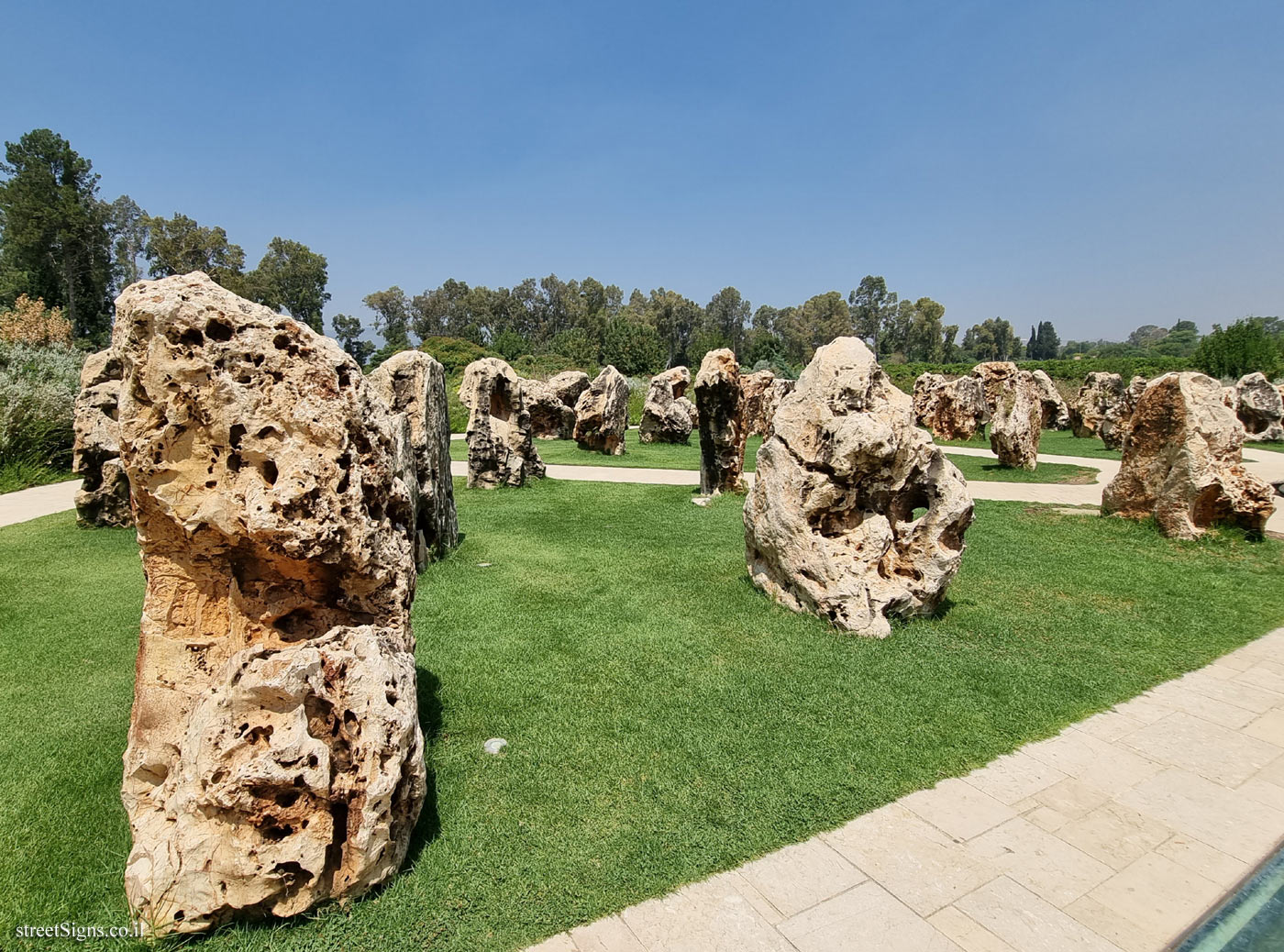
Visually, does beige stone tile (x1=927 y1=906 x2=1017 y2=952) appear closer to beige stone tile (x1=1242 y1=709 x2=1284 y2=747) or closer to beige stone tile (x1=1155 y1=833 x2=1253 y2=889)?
beige stone tile (x1=1155 y1=833 x2=1253 y2=889)

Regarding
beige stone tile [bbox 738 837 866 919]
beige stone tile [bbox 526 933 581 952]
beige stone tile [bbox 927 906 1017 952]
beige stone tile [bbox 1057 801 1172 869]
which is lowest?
beige stone tile [bbox 1057 801 1172 869]

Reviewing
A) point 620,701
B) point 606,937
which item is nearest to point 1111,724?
point 620,701

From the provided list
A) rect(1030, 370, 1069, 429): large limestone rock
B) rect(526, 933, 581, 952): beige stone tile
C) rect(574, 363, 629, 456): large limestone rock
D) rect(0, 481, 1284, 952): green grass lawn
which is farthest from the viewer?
rect(1030, 370, 1069, 429): large limestone rock

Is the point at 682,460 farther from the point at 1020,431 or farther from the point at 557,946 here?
the point at 557,946

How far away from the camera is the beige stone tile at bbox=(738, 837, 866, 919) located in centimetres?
284

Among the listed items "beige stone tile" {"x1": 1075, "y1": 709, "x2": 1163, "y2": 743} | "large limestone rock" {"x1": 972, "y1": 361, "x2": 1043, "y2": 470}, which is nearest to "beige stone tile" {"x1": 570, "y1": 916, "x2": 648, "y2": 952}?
"beige stone tile" {"x1": 1075, "y1": 709, "x2": 1163, "y2": 743}

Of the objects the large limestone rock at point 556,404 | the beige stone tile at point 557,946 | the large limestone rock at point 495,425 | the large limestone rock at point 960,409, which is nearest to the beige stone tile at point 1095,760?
the beige stone tile at point 557,946

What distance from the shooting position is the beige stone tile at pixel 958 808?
333 centimetres

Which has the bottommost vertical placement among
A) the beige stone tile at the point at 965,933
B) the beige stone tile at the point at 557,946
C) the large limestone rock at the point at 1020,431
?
the beige stone tile at the point at 965,933

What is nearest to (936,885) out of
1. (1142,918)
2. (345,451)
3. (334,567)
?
(1142,918)

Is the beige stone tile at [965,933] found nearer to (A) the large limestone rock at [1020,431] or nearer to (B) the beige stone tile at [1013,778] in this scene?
(B) the beige stone tile at [1013,778]

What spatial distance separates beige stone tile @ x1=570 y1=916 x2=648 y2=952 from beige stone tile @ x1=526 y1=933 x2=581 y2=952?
2 centimetres

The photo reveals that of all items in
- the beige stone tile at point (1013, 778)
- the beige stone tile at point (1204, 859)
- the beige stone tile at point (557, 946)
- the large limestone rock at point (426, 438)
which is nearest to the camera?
the beige stone tile at point (557, 946)

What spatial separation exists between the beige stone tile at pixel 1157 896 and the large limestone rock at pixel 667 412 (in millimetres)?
18228
